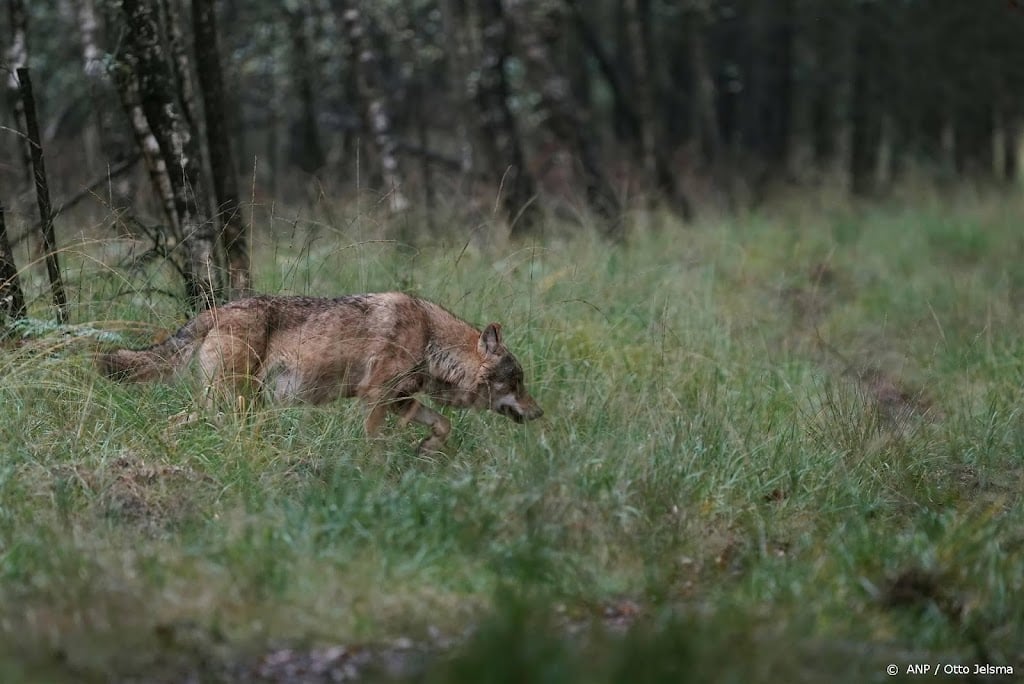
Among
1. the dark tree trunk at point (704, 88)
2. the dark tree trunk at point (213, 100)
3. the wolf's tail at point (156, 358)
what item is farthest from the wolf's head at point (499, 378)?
the dark tree trunk at point (704, 88)

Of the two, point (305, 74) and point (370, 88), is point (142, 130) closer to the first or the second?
point (370, 88)

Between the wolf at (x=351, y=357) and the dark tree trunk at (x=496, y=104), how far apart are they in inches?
330

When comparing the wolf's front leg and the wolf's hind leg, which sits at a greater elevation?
the wolf's hind leg

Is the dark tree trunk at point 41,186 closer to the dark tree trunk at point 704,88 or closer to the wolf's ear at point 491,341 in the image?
the wolf's ear at point 491,341

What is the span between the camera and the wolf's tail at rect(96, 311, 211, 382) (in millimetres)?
7742

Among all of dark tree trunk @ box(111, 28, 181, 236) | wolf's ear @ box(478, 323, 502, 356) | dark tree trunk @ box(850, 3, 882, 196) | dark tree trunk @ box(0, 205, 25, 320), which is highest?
dark tree trunk @ box(111, 28, 181, 236)

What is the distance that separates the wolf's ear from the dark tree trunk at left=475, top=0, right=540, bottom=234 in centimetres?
840

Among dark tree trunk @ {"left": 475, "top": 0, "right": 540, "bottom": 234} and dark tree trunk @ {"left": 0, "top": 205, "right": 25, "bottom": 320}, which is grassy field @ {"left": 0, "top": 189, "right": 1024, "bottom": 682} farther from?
dark tree trunk @ {"left": 475, "top": 0, "right": 540, "bottom": 234}

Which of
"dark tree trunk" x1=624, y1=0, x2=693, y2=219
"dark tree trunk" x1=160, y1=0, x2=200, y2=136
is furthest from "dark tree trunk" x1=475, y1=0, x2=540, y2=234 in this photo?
"dark tree trunk" x1=160, y1=0, x2=200, y2=136

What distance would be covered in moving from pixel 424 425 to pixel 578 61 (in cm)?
2656

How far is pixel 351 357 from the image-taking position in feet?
26.8

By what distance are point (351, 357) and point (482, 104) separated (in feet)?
32.2

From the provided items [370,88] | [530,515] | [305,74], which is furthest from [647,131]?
[530,515]

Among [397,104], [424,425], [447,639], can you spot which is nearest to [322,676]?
[447,639]
